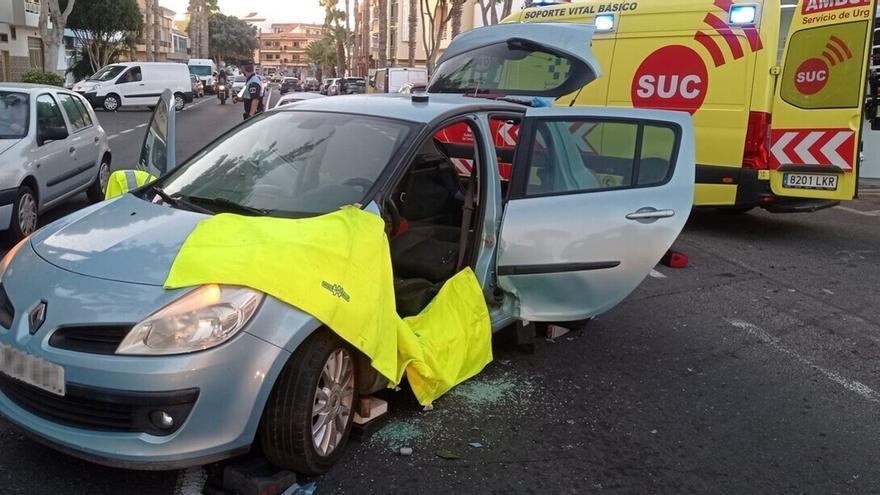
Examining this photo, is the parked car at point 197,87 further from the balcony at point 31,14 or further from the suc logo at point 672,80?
the suc logo at point 672,80

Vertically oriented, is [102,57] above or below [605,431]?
above

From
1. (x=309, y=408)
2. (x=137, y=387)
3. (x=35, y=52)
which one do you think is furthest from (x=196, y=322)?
(x=35, y=52)

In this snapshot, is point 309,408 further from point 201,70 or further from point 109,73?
point 201,70

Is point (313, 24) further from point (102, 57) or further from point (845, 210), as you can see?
point (845, 210)

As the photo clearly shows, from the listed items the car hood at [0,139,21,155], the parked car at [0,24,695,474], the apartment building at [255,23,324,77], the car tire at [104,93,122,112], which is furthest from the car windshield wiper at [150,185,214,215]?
the apartment building at [255,23,324,77]

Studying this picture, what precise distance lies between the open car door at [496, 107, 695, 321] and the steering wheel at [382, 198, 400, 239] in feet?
1.98

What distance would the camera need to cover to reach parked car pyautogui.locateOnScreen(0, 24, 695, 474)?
105 inches

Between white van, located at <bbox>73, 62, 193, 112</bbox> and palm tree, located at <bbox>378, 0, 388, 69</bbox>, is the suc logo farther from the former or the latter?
palm tree, located at <bbox>378, 0, 388, 69</bbox>

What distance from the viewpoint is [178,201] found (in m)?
3.63

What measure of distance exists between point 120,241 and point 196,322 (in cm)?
65

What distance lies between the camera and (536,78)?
23.0 feet

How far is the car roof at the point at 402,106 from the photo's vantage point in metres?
3.95

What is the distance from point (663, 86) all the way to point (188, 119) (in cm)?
1953

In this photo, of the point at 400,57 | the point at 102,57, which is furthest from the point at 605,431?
the point at 400,57
